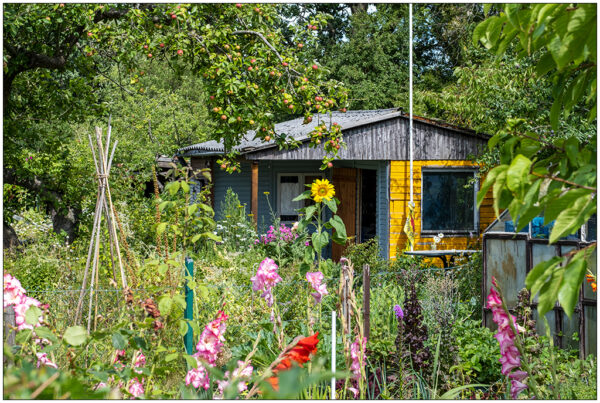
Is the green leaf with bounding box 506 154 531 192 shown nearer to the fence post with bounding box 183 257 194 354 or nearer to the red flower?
the red flower

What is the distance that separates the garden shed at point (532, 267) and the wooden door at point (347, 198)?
7.91m

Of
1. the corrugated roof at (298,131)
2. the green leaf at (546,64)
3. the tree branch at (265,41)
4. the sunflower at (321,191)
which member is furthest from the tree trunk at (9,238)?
the green leaf at (546,64)

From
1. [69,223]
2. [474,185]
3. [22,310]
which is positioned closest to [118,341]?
[22,310]

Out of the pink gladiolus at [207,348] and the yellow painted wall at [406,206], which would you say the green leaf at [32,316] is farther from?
the yellow painted wall at [406,206]

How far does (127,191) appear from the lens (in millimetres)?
11242

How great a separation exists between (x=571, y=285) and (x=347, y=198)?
12.5 meters

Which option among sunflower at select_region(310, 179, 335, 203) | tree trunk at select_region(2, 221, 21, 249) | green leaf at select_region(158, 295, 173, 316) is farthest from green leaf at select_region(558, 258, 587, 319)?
tree trunk at select_region(2, 221, 21, 249)

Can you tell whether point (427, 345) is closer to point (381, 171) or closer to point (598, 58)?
point (598, 58)

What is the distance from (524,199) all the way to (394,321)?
3384 millimetres

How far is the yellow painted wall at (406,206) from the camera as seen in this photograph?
39.6 feet

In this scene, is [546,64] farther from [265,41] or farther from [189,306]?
[265,41]

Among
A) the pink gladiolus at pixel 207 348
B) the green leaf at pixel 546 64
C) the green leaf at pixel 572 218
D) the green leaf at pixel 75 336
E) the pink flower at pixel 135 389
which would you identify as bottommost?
the pink flower at pixel 135 389

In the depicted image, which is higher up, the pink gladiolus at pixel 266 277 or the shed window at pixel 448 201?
the shed window at pixel 448 201

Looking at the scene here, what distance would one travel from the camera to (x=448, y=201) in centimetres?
1227
